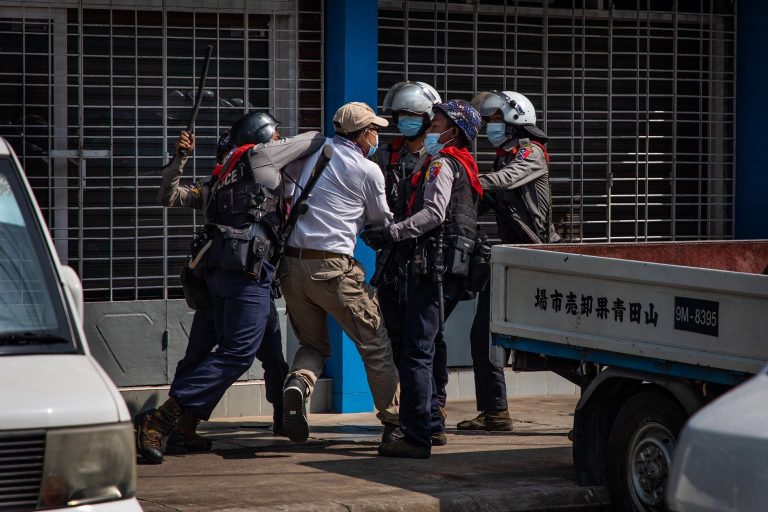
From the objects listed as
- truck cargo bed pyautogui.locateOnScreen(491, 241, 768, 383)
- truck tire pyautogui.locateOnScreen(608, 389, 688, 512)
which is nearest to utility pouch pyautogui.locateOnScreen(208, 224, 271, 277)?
truck cargo bed pyautogui.locateOnScreen(491, 241, 768, 383)

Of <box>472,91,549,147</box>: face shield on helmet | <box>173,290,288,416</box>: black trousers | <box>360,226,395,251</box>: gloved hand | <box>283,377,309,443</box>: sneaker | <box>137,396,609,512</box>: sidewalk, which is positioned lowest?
<box>137,396,609,512</box>: sidewalk

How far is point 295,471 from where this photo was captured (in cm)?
781

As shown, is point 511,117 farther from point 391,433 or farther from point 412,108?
point 391,433

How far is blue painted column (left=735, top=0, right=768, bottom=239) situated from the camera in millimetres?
11586

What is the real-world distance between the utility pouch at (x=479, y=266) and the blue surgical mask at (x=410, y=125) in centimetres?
80

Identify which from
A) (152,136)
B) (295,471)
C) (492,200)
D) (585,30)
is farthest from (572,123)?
(295,471)

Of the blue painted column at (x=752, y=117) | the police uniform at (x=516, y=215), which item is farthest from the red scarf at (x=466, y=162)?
the blue painted column at (x=752, y=117)

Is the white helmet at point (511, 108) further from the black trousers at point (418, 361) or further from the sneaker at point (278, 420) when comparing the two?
the sneaker at point (278, 420)

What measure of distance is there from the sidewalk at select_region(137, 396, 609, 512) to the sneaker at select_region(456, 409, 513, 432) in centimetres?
8

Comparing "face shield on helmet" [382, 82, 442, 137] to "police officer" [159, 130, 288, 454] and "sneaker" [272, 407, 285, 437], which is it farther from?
"sneaker" [272, 407, 285, 437]

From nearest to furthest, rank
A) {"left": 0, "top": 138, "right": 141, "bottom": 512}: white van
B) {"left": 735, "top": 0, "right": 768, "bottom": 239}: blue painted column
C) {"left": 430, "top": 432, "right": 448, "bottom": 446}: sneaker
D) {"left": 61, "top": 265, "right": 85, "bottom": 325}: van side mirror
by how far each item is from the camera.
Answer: {"left": 0, "top": 138, "right": 141, "bottom": 512}: white van
{"left": 61, "top": 265, "right": 85, "bottom": 325}: van side mirror
{"left": 430, "top": 432, "right": 448, "bottom": 446}: sneaker
{"left": 735, "top": 0, "right": 768, "bottom": 239}: blue painted column

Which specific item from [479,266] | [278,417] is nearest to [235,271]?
[278,417]

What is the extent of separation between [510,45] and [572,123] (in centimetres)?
76

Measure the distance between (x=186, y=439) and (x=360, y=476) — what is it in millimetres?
1208
